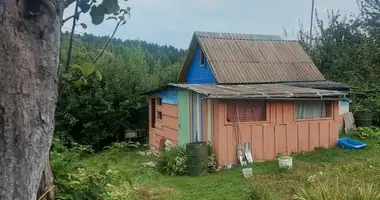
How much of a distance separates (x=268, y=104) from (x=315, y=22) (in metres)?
11.7

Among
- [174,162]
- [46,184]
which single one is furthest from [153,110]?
[46,184]

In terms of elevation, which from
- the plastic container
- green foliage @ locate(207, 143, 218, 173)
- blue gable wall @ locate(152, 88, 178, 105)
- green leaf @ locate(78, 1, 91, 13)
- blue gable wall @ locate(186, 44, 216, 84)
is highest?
blue gable wall @ locate(186, 44, 216, 84)

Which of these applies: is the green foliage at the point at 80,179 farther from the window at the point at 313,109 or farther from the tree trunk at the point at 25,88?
the window at the point at 313,109

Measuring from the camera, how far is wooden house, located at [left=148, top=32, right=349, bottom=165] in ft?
32.2

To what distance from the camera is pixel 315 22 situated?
20219 mm

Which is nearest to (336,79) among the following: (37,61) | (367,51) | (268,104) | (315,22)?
(367,51)

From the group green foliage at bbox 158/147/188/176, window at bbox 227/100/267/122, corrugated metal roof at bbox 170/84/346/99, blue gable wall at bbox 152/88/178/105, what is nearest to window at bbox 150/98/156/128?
blue gable wall at bbox 152/88/178/105

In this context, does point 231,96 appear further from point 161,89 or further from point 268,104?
point 161,89

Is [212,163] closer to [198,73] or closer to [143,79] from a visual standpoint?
[198,73]

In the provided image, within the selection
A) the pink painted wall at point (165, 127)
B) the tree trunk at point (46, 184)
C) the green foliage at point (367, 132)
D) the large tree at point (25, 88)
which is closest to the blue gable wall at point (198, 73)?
the pink painted wall at point (165, 127)

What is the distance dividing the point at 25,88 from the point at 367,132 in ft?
43.5

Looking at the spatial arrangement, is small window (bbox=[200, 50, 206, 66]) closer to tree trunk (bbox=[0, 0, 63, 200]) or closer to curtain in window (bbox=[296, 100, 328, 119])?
curtain in window (bbox=[296, 100, 328, 119])

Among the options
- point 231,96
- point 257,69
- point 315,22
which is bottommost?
point 231,96

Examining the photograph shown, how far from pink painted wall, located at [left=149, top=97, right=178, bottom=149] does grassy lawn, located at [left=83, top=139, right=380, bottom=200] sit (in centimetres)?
282
